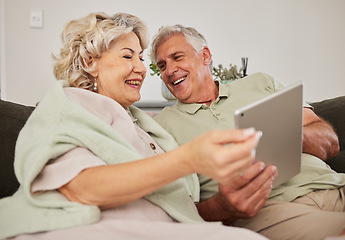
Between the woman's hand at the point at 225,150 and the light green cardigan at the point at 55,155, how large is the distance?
0.28m

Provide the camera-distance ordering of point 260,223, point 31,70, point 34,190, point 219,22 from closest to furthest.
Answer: point 34,190
point 260,223
point 31,70
point 219,22

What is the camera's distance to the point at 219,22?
3006mm

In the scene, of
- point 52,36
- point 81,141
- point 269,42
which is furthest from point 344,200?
point 52,36

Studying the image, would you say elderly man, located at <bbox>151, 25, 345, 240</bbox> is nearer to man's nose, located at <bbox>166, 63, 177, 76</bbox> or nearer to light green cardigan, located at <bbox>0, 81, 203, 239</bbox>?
man's nose, located at <bbox>166, 63, 177, 76</bbox>

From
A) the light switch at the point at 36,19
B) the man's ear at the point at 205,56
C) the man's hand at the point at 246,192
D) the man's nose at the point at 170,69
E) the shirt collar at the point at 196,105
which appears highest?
the light switch at the point at 36,19

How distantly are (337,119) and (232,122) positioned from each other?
1.76 ft

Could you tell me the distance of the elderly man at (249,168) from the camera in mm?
1096

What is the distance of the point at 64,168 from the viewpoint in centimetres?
90

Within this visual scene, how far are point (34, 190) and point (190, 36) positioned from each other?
105 centimetres

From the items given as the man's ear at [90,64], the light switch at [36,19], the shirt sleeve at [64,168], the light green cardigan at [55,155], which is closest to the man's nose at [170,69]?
the man's ear at [90,64]

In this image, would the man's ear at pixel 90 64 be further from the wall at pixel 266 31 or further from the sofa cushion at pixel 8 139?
the wall at pixel 266 31

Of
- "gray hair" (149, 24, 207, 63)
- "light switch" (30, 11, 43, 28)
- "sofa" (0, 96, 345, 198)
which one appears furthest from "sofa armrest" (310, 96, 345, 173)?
"light switch" (30, 11, 43, 28)

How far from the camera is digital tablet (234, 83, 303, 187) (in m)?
0.92

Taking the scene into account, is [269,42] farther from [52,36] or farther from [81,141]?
[81,141]
